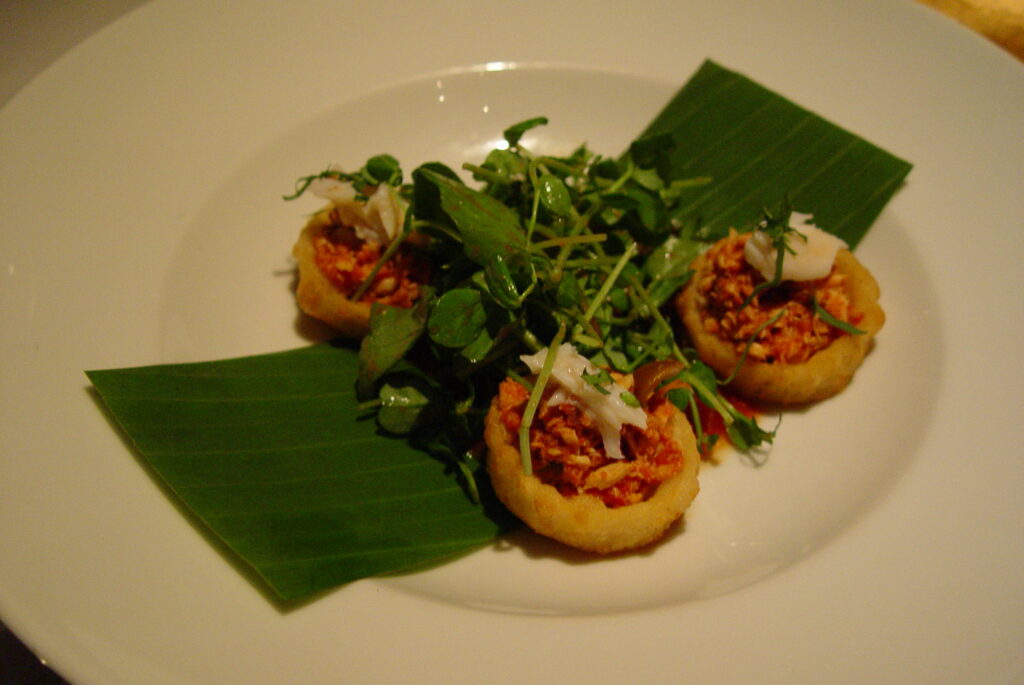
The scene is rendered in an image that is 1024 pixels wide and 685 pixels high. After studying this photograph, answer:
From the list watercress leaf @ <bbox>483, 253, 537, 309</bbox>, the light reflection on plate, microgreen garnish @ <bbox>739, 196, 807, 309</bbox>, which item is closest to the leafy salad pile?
watercress leaf @ <bbox>483, 253, 537, 309</bbox>

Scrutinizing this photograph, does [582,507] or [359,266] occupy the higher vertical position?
[359,266]

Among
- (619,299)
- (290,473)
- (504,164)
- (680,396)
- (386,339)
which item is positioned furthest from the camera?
(619,299)

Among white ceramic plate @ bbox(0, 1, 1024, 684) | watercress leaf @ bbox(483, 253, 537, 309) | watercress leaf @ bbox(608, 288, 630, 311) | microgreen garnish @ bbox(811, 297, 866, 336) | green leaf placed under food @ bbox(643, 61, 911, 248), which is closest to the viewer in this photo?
white ceramic plate @ bbox(0, 1, 1024, 684)

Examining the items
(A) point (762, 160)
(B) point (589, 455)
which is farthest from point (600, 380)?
(A) point (762, 160)

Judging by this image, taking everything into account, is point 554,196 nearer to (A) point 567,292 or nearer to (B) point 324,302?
(A) point 567,292

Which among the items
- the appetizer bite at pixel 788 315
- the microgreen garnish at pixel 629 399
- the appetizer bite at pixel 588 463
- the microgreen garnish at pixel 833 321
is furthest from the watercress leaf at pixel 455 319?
the microgreen garnish at pixel 833 321

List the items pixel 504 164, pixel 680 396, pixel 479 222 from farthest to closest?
pixel 504 164 < pixel 680 396 < pixel 479 222

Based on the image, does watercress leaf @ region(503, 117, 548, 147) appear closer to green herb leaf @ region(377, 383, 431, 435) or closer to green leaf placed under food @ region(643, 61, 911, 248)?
green leaf placed under food @ region(643, 61, 911, 248)
